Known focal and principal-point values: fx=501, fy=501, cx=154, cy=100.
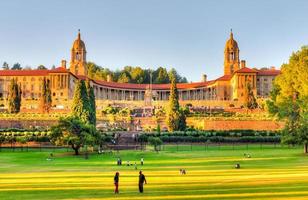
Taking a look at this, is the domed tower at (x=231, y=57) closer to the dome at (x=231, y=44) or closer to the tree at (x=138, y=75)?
the dome at (x=231, y=44)

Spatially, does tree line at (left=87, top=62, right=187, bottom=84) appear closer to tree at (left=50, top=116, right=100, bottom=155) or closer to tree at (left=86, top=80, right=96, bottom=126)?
tree at (left=86, top=80, right=96, bottom=126)

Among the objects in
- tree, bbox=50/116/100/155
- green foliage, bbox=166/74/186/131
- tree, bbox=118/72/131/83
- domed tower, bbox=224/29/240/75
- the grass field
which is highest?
domed tower, bbox=224/29/240/75

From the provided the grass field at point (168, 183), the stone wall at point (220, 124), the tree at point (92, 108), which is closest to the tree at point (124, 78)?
the stone wall at point (220, 124)

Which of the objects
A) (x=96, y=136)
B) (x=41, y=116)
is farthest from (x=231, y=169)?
(x=41, y=116)

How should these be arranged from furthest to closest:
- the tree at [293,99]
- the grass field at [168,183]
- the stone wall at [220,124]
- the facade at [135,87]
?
1. the facade at [135,87]
2. the stone wall at [220,124]
3. the tree at [293,99]
4. the grass field at [168,183]

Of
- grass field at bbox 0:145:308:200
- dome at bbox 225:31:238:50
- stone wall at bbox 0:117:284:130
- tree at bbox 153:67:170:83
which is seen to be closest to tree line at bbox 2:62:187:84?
tree at bbox 153:67:170:83

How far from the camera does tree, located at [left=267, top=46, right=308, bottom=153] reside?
42312 millimetres

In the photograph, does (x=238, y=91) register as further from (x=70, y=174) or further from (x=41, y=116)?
(x=70, y=174)

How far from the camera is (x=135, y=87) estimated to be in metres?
117

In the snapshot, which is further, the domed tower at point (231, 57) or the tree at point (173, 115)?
the domed tower at point (231, 57)

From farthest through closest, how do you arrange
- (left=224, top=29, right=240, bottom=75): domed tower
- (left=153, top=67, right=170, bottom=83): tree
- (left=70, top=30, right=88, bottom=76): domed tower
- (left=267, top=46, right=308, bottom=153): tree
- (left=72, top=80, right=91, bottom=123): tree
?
(left=153, top=67, right=170, bottom=83): tree → (left=224, top=29, right=240, bottom=75): domed tower → (left=70, top=30, right=88, bottom=76): domed tower → (left=72, top=80, right=91, bottom=123): tree → (left=267, top=46, right=308, bottom=153): tree

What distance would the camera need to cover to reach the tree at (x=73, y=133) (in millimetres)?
42344

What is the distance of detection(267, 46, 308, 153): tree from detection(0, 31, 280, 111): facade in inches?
1790

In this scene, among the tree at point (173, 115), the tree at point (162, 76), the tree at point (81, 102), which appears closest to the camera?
the tree at point (81, 102)
